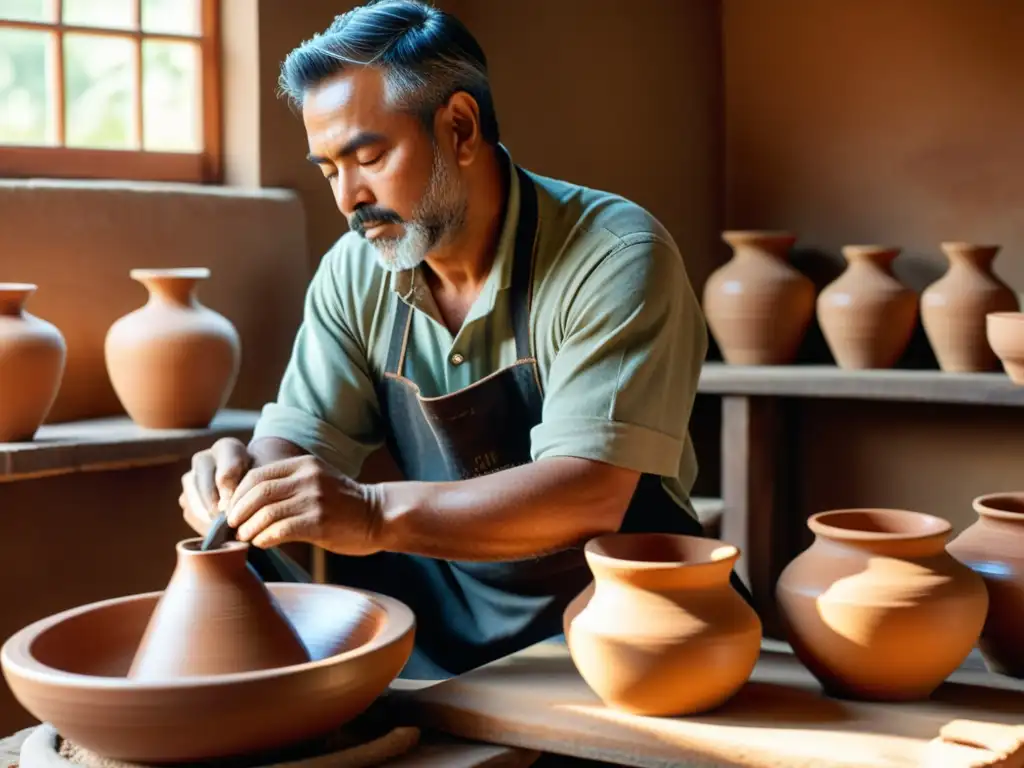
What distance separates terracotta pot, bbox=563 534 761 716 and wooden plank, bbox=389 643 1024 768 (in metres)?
0.04

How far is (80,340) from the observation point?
360 cm

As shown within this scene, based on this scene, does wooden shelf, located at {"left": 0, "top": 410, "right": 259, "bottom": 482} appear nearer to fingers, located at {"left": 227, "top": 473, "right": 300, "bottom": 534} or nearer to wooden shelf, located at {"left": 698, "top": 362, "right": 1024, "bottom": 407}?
fingers, located at {"left": 227, "top": 473, "right": 300, "bottom": 534}

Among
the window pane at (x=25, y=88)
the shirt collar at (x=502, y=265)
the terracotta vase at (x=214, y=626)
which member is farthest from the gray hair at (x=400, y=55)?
the window pane at (x=25, y=88)

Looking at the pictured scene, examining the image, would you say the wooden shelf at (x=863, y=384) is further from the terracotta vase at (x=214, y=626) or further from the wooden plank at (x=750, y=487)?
the terracotta vase at (x=214, y=626)

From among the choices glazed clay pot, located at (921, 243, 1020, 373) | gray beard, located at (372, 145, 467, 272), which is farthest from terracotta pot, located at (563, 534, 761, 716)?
glazed clay pot, located at (921, 243, 1020, 373)

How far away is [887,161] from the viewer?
A: 4.91 m

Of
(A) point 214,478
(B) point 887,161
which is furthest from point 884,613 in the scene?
(B) point 887,161

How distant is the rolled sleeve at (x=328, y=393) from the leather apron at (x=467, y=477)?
0.06m

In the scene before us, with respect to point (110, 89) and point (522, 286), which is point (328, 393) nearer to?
point (522, 286)

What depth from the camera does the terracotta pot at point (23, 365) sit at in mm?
3137

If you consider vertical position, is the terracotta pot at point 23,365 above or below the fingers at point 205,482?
above

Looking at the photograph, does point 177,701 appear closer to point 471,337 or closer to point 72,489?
point 471,337

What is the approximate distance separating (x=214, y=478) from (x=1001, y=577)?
131 cm

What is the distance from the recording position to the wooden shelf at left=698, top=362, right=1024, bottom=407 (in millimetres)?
4207
